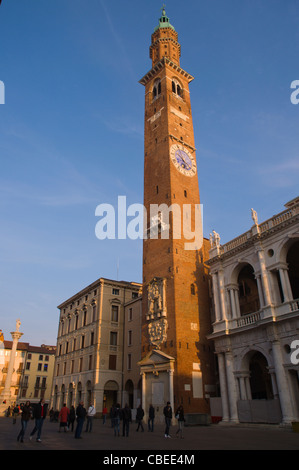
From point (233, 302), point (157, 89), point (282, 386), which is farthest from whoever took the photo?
point (157, 89)

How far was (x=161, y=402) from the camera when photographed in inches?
1142

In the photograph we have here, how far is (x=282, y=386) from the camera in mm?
22344

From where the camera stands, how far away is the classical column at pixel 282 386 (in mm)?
21562

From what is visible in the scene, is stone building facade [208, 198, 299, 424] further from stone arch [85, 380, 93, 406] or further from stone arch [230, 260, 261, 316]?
stone arch [85, 380, 93, 406]

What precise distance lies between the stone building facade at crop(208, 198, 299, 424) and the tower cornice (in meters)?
26.7

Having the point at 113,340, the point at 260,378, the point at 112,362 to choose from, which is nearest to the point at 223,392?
the point at 260,378

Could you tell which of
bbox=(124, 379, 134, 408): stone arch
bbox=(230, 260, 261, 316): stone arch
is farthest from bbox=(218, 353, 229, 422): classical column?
bbox=(124, 379, 134, 408): stone arch

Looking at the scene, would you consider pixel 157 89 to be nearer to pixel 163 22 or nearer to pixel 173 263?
pixel 163 22

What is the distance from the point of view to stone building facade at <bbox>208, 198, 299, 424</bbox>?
74.5ft

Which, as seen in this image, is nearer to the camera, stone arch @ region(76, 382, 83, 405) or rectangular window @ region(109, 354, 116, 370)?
rectangular window @ region(109, 354, 116, 370)

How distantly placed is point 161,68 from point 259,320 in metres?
35.6

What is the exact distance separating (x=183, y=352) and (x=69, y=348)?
2697 cm

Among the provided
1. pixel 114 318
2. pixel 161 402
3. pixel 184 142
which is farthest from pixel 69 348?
pixel 184 142

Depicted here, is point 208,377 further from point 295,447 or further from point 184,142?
point 184,142
